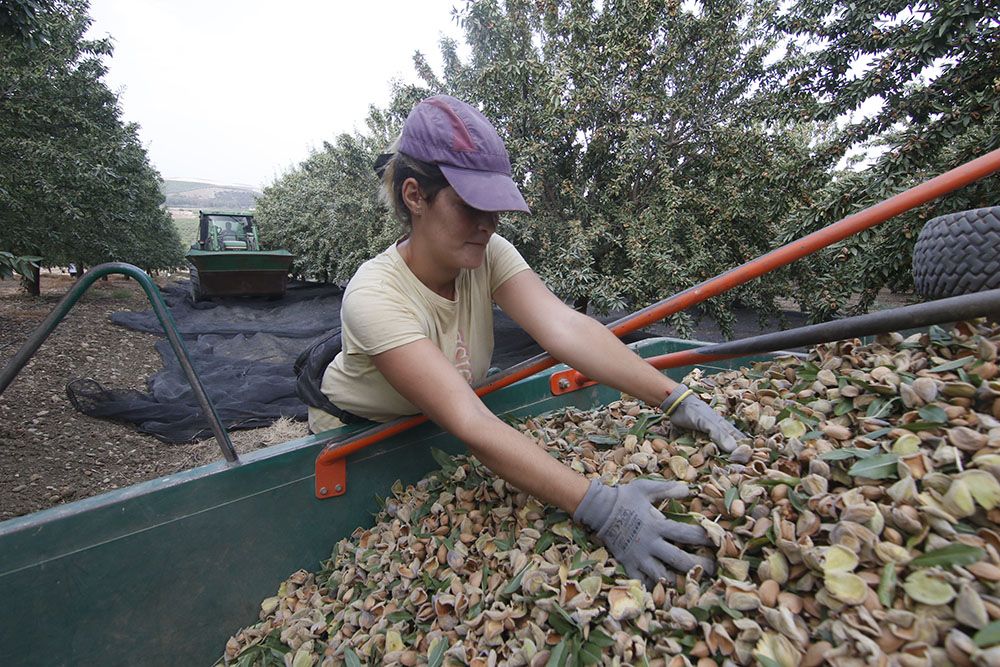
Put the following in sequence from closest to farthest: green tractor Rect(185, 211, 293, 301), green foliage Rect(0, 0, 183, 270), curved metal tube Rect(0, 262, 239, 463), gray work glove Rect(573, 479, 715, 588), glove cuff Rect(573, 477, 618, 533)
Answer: gray work glove Rect(573, 479, 715, 588), glove cuff Rect(573, 477, 618, 533), curved metal tube Rect(0, 262, 239, 463), green foliage Rect(0, 0, 183, 270), green tractor Rect(185, 211, 293, 301)

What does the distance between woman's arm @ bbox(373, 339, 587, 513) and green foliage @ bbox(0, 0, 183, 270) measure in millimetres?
6539

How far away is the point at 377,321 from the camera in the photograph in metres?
1.41

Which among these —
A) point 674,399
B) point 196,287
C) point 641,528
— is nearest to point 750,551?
point 641,528

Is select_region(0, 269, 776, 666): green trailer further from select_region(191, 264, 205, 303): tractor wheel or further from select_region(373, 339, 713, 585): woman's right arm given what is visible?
select_region(191, 264, 205, 303): tractor wheel

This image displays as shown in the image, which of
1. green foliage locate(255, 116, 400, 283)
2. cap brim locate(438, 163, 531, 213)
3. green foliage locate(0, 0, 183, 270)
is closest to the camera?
cap brim locate(438, 163, 531, 213)

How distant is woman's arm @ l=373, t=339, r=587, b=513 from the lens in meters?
1.25

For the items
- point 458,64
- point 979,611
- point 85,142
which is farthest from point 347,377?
point 85,142

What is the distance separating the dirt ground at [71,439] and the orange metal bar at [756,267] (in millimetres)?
2958

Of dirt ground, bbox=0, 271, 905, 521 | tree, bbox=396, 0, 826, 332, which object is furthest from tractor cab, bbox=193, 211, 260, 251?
tree, bbox=396, 0, 826, 332

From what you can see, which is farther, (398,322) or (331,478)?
(331,478)

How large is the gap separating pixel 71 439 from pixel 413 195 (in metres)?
4.20

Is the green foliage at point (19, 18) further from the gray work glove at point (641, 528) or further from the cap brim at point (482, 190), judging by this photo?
the gray work glove at point (641, 528)

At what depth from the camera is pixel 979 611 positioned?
765mm

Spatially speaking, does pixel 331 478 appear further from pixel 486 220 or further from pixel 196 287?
pixel 196 287
